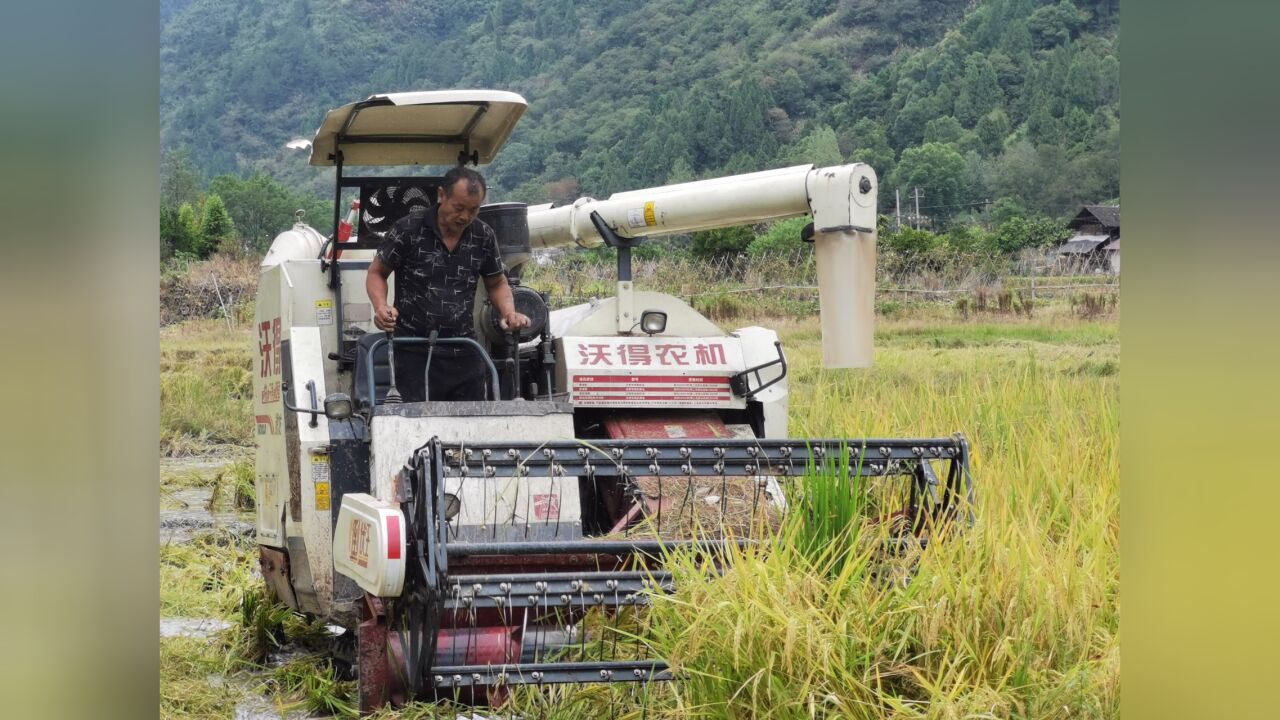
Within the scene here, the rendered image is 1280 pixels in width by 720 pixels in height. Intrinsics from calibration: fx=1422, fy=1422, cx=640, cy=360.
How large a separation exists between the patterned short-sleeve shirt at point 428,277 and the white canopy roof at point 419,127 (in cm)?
50

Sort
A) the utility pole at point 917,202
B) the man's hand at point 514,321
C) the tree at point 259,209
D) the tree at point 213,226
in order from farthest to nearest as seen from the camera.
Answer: the tree at point 259,209 → the tree at point 213,226 → the utility pole at point 917,202 → the man's hand at point 514,321

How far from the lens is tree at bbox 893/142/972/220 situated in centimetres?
3575

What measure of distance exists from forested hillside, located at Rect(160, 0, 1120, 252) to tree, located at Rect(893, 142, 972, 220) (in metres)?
0.06

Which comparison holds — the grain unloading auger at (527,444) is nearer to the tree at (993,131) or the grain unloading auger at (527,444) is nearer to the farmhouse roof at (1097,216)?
the farmhouse roof at (1097,216)

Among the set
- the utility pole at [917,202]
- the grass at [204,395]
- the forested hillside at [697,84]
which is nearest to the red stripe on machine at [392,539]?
the grass at [204,395]

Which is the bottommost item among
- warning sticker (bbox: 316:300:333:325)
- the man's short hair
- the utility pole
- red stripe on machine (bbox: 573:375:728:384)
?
red stripe on machine (bbox: 573:375:728:384)

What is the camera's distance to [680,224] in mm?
6766

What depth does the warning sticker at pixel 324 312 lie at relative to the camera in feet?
21.5

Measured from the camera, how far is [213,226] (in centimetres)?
3784

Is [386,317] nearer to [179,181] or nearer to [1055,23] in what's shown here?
[179,181]

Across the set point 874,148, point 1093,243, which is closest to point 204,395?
point 1093,243

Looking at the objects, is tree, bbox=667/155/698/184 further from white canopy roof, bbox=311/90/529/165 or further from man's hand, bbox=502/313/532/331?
man's hand, bbox=502/313/532/331

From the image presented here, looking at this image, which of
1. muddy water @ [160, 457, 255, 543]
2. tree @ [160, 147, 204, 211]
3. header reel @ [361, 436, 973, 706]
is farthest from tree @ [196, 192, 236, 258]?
header reel @ [361, 436, 973, 706]
